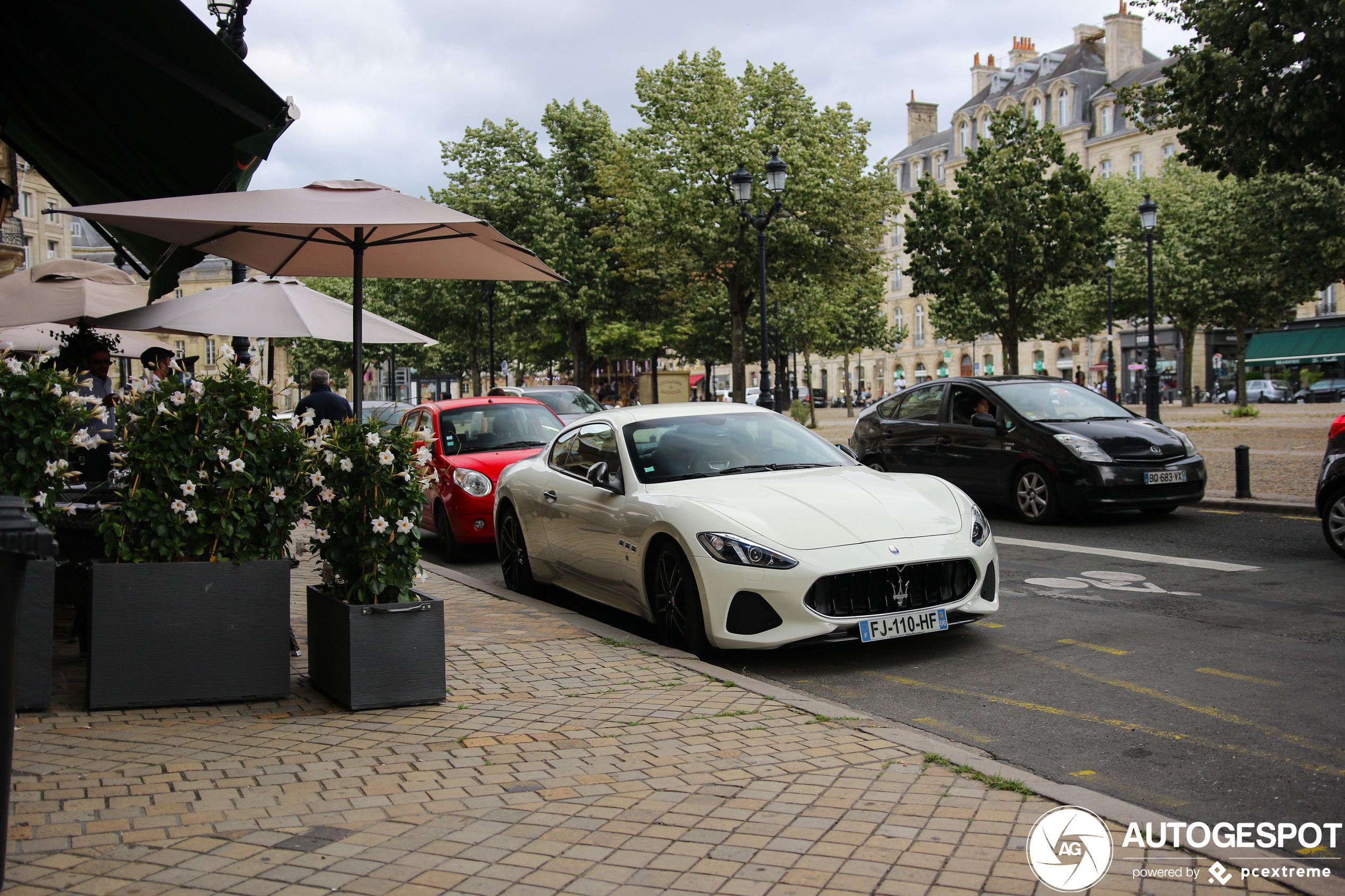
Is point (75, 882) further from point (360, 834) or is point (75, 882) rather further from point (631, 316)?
point (631, 316)

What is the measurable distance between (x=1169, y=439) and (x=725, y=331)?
4173 cm

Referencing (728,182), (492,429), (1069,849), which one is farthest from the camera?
(728,182)

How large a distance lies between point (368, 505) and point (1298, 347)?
6700cm

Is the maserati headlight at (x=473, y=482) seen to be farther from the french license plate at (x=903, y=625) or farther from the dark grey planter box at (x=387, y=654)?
the dark grey planter box at (x=387, y=654)

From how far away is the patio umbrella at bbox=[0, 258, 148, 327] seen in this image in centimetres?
1016

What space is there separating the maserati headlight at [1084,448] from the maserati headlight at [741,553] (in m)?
6.87

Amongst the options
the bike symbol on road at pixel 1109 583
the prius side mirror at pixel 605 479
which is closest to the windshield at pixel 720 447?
the prius side mirror at pixel 605 479

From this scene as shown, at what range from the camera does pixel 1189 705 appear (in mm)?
5422

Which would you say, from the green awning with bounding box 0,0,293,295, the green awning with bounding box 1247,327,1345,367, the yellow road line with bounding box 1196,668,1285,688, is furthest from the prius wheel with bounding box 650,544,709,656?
the green awning with bounding box 1247,327,1345,367

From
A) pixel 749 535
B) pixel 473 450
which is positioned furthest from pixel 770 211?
pixel 749 535

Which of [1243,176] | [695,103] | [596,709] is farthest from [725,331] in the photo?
[596,709]

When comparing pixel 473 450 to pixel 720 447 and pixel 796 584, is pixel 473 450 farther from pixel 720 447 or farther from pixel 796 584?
pixel 796 584

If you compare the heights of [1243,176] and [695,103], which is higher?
[695,103]

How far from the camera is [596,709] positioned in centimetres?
530
